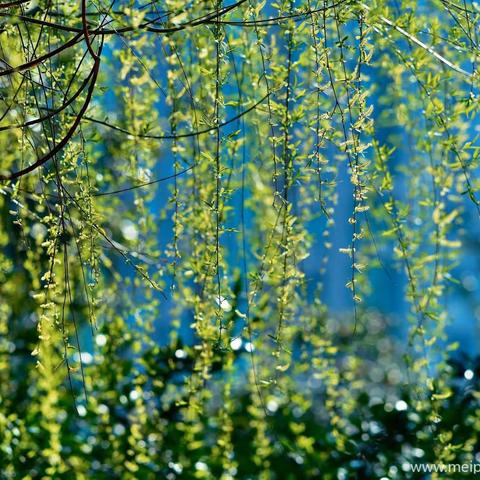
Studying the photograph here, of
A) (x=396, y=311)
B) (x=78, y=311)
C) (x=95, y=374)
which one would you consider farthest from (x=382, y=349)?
(x=95, y=374)

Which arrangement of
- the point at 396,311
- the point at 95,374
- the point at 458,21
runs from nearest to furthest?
the point at 458,21 → the point at 95,374 → the point at 396,311

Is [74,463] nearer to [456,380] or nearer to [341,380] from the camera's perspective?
[341,380]

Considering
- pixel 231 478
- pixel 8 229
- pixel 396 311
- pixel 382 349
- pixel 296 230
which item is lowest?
pixel 231 478

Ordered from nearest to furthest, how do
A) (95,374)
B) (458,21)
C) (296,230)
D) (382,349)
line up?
1. (458,21)
2. (296,230)
3. (95,374)
4. (382,349)

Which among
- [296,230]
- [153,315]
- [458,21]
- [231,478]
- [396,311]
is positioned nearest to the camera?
[458,21]

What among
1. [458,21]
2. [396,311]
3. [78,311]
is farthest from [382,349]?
[458,21]

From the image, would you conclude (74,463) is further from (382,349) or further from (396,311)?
(396,311)

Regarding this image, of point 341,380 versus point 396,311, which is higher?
point 396,311

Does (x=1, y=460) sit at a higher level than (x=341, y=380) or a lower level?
lower

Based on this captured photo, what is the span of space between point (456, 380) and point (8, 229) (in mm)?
1242

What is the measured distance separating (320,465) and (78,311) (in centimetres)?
99

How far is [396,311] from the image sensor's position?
5.75 metres

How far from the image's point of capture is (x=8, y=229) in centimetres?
220

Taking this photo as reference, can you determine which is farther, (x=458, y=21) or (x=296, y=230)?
(x=296, y=230)
